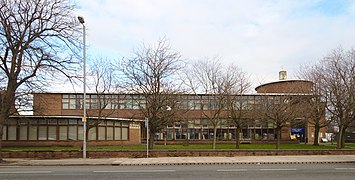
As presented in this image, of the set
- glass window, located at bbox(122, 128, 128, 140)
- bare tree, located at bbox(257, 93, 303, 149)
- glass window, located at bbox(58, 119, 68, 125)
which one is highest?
bare tree, located at bbox(257, 93, 303, 149)

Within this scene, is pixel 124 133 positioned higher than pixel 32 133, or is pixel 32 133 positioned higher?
pixel 32 133

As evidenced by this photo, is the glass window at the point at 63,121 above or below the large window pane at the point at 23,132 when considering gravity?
above

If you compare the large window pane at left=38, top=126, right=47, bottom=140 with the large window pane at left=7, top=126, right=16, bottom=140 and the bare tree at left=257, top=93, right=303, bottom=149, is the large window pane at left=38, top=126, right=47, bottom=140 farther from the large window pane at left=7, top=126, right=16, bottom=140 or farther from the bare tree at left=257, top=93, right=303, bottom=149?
the bare tree at left=257, top=93, right=303, bottom=149

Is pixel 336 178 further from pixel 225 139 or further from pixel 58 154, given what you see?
pixel 225 139

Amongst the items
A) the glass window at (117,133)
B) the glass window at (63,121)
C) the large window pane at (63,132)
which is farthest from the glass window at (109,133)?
the glass window at (63,121)

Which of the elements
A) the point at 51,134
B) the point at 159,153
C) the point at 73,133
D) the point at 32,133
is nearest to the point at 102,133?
the point at 73,133

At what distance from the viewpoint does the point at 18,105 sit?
96.3 ft

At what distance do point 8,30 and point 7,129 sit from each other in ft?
66.8

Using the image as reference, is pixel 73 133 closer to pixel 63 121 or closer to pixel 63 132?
pixel 63 132

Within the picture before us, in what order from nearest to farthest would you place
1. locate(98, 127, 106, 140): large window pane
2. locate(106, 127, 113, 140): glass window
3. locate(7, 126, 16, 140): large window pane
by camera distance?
locate(7, 126, 16, 140): large window pane < locate(98, 127, 106, 140): large window pane < locate(106, 127, 113, 140): glass window

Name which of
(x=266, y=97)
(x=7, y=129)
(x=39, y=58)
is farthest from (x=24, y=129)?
(x=266, y=97)

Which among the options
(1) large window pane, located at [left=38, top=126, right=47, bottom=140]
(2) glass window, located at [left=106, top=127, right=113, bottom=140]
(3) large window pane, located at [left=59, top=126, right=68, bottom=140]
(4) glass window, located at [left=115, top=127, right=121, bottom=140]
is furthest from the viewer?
(4) glass window, located at [left=115, top=127, right=121, bottom=140]

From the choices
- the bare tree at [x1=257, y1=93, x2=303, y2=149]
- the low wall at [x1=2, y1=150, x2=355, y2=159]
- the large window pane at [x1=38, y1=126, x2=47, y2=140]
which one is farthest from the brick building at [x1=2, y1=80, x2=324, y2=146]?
the low wall at [x1=2, y1=150, x2=355, y2=159]

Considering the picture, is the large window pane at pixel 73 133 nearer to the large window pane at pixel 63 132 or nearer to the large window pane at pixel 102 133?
the large window pane at pixel 63 132
